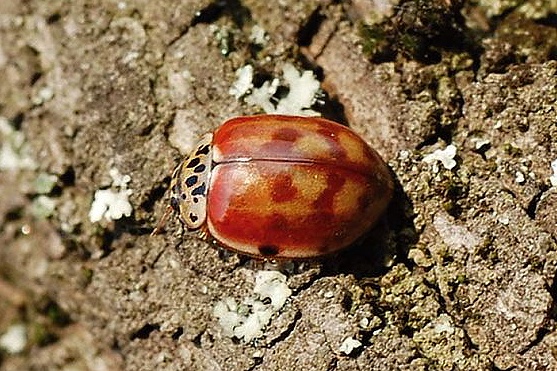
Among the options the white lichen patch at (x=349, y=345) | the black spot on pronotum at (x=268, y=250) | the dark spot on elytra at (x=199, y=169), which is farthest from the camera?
the dark spot on elytra at (x=199, y=169)

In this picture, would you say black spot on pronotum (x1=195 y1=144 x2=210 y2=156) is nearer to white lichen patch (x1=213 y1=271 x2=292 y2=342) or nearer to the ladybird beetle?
the ladybird beetle

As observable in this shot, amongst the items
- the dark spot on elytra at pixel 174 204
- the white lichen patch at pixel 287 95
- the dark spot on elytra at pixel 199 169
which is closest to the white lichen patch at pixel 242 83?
the white lichen patch at pixel 287 95

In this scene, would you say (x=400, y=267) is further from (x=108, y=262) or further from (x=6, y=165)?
(x=6, y=165)

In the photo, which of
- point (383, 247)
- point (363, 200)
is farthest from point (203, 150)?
point (383, 247)

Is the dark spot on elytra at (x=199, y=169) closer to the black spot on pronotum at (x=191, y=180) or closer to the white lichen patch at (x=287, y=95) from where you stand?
the black spot on pronotum at (x=191, y=180)

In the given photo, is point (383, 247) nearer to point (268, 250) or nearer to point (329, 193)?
point (329, 193)
